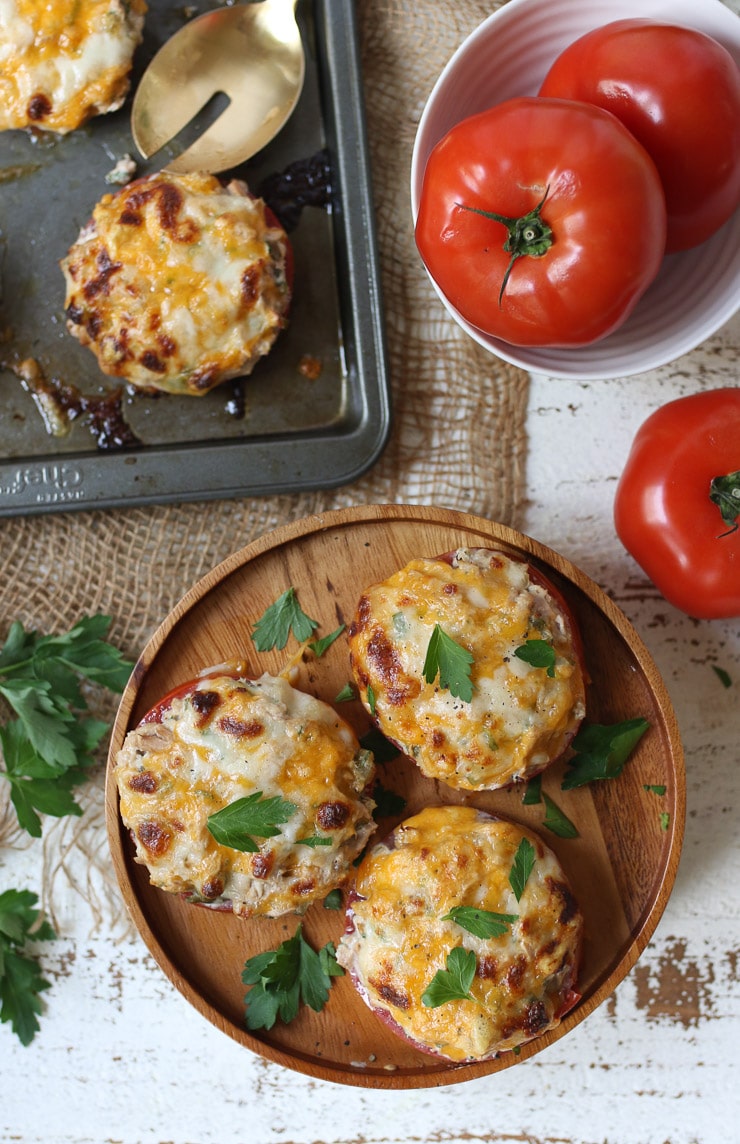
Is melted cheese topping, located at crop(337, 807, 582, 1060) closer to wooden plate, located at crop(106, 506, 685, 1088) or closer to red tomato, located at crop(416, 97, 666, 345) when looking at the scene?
wooden plate, located at crop(106, 506, 685, 1088)

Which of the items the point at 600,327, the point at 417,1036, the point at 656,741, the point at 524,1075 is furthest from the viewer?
the point at 524,1075

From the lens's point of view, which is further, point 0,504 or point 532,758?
point 0,504

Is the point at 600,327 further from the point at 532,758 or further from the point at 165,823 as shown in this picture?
the point at 165,823

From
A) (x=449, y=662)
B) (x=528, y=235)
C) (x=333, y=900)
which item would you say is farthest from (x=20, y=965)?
(x=528, y=235)

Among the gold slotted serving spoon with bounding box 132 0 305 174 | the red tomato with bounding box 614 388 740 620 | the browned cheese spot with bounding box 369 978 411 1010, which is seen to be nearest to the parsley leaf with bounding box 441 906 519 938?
the browned cheese spot with bounding box 369 978 411 1010

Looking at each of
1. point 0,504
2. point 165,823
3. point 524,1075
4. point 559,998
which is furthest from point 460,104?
point 524,1075

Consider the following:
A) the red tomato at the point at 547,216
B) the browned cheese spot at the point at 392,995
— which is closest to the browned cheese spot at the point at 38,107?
the red tomato at the point at 547,216

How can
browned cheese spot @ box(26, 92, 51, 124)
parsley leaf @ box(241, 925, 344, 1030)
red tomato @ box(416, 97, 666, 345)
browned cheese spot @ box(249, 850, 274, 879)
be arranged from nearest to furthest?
red tomato @ box(416, 97, 666, 345) → browned cheese spot @ box(249, 850, 274, 879) → parsley leaf @ box(241, 925, 344, 1030) → browned cheese spot @ box(26, 92, 51, 124)
